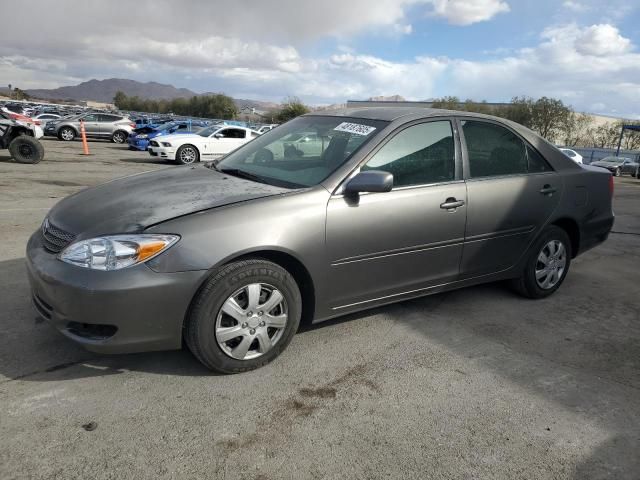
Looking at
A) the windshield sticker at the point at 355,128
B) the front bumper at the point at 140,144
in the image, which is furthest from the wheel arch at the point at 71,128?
the windshield sticker at the point at 355,128

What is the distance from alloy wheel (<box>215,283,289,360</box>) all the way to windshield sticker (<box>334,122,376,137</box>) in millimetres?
1351

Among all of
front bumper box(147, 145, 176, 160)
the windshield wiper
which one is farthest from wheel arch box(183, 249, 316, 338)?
front bumper box(147, 145, 176, 160)

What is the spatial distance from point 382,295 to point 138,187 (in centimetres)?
183

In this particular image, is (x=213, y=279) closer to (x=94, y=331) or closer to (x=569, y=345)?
(x=94, y=331)

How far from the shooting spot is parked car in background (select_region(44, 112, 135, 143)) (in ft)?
81.0

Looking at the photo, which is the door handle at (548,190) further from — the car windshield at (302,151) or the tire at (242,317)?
the tire at (242,317)

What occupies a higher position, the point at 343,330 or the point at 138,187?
the point at 138,187

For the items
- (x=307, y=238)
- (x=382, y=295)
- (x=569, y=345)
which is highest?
(x=307, y=238)

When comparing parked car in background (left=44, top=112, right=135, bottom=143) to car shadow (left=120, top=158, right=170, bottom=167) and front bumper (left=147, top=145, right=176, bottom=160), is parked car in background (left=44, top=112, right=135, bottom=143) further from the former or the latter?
front bumper (left=147, top=145, right=176, bottom=160)

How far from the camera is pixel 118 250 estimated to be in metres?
2.54

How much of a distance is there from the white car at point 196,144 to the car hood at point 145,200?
39.8 ft

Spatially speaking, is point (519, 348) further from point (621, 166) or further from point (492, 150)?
point (621, 166)

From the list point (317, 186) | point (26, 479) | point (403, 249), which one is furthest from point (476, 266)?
point (26, 479)

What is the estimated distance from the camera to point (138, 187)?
325 centimetres
